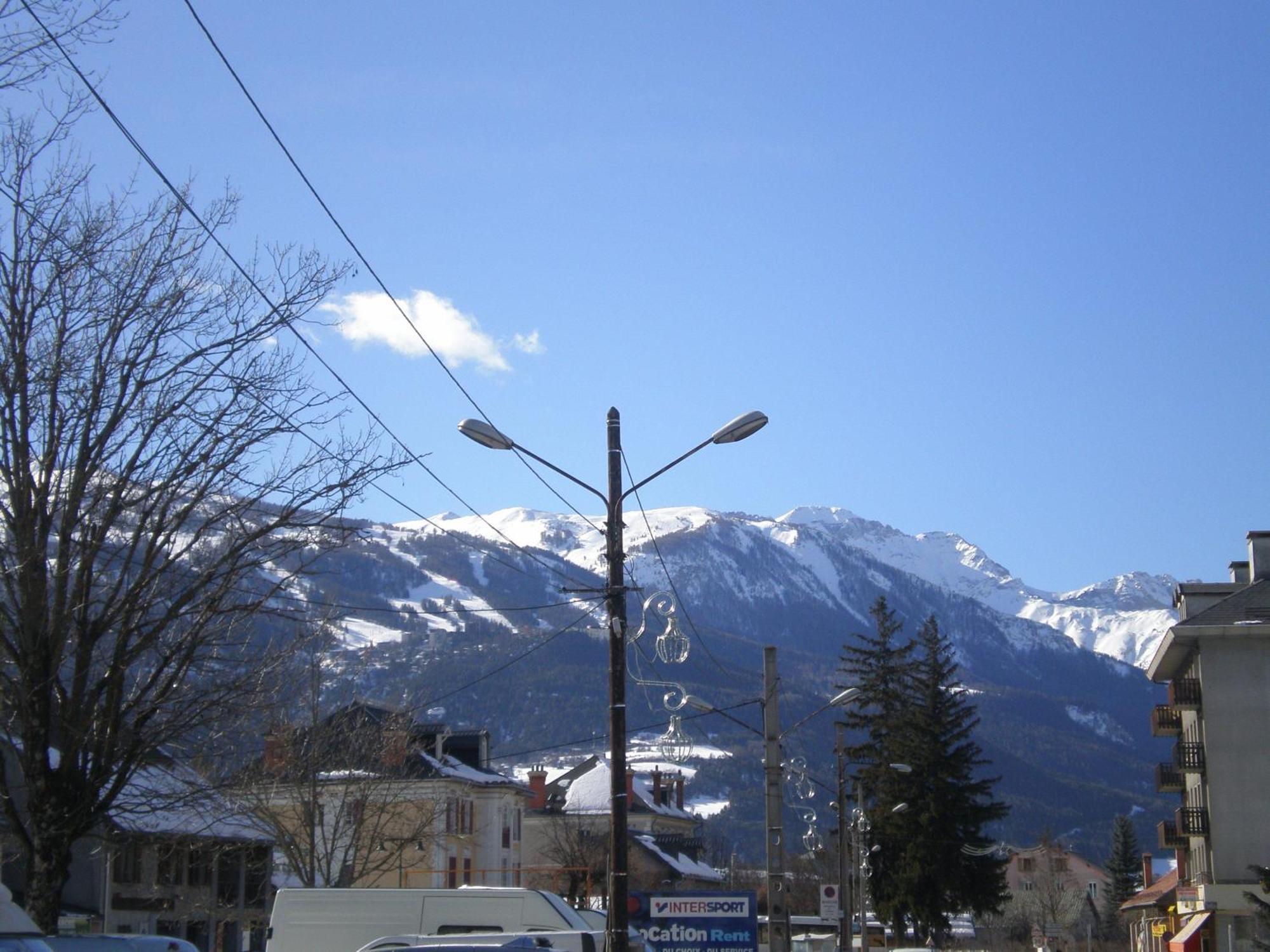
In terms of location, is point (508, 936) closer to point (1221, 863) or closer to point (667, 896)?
point (667, 896)

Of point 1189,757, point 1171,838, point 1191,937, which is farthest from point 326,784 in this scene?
point 1171,838

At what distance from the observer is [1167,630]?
5188cm

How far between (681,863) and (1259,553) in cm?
4633

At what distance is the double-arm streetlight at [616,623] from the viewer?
56.4 feet

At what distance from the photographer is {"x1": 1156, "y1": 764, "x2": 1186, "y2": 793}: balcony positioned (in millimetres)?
57156

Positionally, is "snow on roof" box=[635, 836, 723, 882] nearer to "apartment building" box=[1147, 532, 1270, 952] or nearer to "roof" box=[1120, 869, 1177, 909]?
"roof" box=[1120, 869, 1177, 909]

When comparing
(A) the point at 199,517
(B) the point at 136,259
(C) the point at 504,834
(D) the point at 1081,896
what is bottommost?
(D) the point at 1081,896

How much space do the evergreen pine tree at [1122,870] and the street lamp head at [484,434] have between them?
11245 centimetres

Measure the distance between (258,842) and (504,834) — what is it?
2923cm

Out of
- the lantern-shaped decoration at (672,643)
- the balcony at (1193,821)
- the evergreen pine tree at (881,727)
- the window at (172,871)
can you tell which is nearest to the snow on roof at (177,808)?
the window at (172,871)

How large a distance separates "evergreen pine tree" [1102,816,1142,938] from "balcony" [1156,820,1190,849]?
6685cm

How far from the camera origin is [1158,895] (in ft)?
236

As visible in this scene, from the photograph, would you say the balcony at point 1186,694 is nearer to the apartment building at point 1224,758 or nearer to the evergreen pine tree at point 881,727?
the apartment building at point 1224,758

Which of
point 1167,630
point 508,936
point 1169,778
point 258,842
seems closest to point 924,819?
point 1169,778
